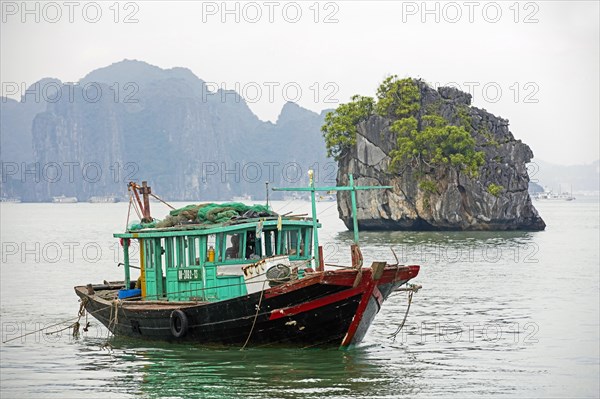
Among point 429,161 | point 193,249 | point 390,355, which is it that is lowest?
point 390,355

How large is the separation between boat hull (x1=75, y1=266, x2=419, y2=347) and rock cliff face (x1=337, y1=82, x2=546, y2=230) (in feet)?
177

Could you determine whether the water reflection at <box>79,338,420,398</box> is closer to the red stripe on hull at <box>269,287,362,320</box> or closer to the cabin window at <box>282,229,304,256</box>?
the red stripe on hull at <box>269,287,362,320</box>

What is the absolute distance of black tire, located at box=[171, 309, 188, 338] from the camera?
22750 millimetres

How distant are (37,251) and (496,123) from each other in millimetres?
38614

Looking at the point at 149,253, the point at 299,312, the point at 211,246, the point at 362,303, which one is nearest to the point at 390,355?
the point at 362,303

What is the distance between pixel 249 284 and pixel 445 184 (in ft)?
183

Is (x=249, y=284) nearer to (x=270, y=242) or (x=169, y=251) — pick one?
(x=270, y=242)

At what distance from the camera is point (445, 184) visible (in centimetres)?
7644

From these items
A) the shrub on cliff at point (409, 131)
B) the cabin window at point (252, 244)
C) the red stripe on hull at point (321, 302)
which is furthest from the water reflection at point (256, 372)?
the shrub on cliff at point (409, 131)

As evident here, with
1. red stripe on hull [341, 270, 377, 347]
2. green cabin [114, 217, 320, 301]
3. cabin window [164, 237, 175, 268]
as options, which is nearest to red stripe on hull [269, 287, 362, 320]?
red stripe on hull [341, 270, 377, 347]

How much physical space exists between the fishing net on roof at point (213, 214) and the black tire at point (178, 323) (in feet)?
7.67

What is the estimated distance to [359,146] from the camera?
79.4 meters

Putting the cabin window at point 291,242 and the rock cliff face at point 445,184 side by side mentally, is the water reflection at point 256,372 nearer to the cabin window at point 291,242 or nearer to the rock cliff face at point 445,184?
the cabin window at point 291,242

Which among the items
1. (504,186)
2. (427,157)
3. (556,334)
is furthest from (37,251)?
(556,334)
